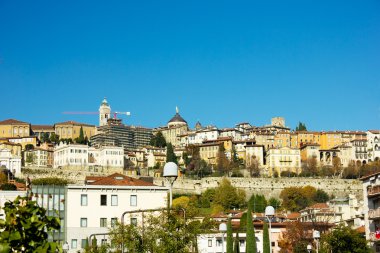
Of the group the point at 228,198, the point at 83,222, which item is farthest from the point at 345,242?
the point at 228,198

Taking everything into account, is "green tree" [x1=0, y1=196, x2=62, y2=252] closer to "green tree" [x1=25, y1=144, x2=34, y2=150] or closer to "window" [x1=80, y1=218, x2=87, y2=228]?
"window" [x1=80, y1=218, x2=87, y2=228]

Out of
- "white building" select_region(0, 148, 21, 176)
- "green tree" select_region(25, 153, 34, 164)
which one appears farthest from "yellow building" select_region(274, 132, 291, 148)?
"white building" select_region(0, 148, 21, 176)

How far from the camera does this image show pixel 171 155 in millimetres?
149250

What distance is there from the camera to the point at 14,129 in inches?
7697

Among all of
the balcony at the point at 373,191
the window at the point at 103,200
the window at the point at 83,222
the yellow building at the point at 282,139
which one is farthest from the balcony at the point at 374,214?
the yellow building at the point at 282,139

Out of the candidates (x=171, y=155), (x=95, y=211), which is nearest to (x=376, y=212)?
(x=95, y=211)

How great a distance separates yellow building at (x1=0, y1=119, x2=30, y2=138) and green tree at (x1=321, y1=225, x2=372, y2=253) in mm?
162053

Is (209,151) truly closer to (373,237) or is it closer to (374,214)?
(373,237)

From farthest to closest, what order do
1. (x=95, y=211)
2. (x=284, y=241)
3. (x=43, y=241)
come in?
(x=284, y=241), (x=95, y=211), (x=43, y=241)

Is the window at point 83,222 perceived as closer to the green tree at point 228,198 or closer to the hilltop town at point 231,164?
the hilltop town at point 231,164

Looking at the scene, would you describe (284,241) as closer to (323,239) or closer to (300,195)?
(323,239)

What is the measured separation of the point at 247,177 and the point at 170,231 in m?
131

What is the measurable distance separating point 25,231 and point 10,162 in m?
145

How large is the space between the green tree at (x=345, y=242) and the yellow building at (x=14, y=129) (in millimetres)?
162053
